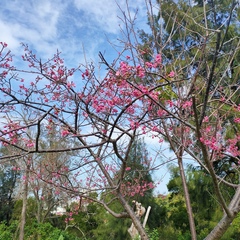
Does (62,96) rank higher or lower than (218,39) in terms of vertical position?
higher

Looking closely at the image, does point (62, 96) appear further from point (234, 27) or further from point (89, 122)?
point (234, 27)

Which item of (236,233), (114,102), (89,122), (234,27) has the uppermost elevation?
(234,27)

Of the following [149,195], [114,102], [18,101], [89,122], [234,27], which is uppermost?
[234,27]

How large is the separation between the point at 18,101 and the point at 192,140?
2.19 m

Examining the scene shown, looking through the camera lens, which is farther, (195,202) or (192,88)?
(195,202)

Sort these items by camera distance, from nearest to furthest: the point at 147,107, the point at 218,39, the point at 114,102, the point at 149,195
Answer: the point at 218,39 → the point at 114,102 → the point at 147,107 → the point at 149,195

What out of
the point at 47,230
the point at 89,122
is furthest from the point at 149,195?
the point at 89,122

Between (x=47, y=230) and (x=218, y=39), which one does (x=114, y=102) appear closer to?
(x=218, y=39)

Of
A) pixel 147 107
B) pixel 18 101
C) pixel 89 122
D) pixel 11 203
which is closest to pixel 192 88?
pixel 147 107

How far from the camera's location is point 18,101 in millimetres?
3166

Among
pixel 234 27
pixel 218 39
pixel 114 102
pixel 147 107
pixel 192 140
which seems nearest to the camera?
pixel 218 39

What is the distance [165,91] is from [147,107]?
560mm

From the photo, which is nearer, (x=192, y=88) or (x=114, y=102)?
(x=192, y=88)

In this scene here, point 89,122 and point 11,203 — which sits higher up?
point 11,203
